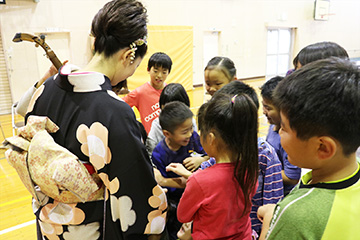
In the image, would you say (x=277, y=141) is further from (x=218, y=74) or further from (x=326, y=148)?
(x=326, y=148)

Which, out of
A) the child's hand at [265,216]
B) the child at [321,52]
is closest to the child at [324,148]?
the child's hand at [265,216]

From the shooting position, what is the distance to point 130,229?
97 centimetres

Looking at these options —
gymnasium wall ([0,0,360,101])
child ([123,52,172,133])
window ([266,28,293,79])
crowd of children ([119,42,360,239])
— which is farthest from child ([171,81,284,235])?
window ([266,28,293,79])

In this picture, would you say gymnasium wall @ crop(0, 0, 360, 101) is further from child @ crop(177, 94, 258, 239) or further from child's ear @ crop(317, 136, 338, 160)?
child's ear @ crop(317, 136, 338, 160)

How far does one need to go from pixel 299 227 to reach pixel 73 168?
70cm

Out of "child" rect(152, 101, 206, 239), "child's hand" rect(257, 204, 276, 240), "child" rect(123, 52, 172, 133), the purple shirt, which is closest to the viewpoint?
"child's hand" rect(257, 204, 276, 240)

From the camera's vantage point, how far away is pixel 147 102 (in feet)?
8.21

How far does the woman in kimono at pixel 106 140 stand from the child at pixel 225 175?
0.15 metres

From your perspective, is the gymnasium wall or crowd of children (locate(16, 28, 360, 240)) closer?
crowd of children (locate(16, 28, 360, 240))

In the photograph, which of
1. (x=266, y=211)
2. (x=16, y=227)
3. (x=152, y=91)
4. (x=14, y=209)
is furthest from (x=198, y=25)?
(x=266, y=211)

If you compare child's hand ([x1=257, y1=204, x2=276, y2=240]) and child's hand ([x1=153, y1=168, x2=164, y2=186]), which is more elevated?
child's hand ([x1=257, y1=204, x2=276, y2=240])

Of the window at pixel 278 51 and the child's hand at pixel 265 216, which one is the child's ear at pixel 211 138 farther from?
the window at pixel 278 51

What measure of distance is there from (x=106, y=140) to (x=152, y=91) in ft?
5.45

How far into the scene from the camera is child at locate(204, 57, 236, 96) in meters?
1.84
